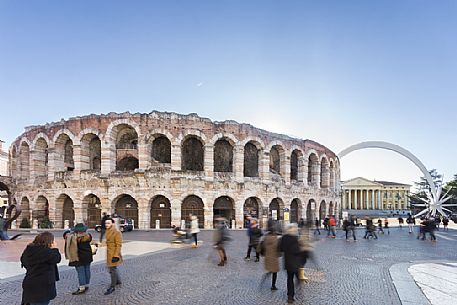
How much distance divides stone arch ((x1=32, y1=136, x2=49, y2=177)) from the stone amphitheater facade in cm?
9

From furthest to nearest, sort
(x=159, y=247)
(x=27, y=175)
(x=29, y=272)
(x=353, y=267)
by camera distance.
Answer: (x=27, y=175), (x=159, y=247), (x=353, y=267), (x=29, y=272)

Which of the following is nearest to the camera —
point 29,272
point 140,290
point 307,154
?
point 29,272

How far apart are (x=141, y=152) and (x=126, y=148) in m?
4.06

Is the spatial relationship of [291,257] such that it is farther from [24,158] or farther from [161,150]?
[24,158]

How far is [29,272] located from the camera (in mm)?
4422

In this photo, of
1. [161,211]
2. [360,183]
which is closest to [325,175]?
[161,211]

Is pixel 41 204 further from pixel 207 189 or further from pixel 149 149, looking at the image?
pixel 207 189

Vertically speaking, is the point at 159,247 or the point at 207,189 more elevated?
the point at 207,189

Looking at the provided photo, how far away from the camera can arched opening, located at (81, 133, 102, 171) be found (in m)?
26.0

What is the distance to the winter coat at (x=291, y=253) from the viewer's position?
6.02 m

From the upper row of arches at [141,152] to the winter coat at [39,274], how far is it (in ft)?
67.0

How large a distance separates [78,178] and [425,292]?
24.6 m

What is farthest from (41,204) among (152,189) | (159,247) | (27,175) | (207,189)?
(159,247)

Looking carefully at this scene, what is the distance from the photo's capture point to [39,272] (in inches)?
174
